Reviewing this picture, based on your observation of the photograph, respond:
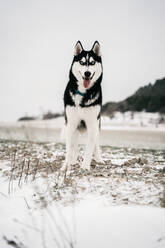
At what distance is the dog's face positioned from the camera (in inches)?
165

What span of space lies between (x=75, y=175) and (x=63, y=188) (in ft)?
2.67

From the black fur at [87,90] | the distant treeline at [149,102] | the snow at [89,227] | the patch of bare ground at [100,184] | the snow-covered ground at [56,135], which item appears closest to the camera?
the snow at [89,227]

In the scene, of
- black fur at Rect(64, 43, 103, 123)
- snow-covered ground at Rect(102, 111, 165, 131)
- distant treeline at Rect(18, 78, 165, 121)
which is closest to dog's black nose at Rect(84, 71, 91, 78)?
black fur at Rect(64, 43, 103, 123)

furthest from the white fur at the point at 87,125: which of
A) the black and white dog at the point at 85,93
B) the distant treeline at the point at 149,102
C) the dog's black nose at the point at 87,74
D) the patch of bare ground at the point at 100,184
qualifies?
the distant treeline at the point at 149,102

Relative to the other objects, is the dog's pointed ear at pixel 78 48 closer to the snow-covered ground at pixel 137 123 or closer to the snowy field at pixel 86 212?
the snowy field at pixel 86 212

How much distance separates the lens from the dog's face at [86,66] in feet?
13.7

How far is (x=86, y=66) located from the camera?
166 inches

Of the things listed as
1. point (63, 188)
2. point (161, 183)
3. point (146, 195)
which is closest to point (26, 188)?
point (63, 188)

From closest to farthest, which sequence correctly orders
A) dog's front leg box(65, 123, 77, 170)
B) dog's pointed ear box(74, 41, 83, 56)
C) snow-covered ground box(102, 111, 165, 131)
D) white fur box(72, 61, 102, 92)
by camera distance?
white fur box(72, 61, 102, 92) < dog's pointed ear box(74, 41, 83, 56) < dog's front leg box(65, 123, 77, 170) < snow-covered ground box(102, 111, 165, 131)

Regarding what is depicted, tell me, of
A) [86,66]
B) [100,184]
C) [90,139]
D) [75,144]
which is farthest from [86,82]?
Result: [100,184]

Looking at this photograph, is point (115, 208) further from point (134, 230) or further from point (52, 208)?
point (52, 208)

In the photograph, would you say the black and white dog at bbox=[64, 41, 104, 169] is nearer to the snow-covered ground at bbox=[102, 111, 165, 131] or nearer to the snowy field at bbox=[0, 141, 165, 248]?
the snowy field at bbox=[0, 141, 165, 248]

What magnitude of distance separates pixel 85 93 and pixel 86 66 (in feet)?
1.84

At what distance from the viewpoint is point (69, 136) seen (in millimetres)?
4656
